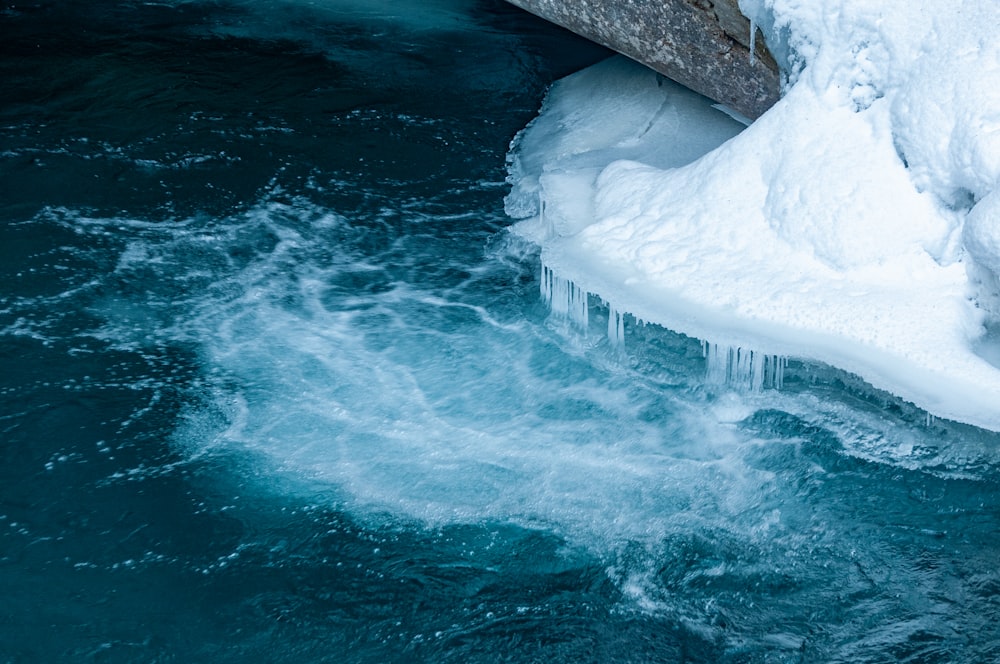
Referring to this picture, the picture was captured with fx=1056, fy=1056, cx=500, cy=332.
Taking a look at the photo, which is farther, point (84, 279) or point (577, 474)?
point (84, 279)

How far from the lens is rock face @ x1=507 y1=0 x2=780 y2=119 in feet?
19.5

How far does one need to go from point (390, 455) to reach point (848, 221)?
2389 mm

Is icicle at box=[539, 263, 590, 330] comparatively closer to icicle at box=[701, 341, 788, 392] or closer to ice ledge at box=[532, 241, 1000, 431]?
ice ledge at box=[532, 241, 1000, 431]

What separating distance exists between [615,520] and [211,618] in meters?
1.56

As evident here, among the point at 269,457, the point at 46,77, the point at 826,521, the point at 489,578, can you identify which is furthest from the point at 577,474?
the point at 46,77

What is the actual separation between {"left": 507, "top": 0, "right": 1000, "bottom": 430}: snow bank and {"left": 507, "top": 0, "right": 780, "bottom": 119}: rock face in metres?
0.38

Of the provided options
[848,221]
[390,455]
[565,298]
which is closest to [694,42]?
[848,221]

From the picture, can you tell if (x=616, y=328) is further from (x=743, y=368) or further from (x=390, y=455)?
(x=390, y=455)

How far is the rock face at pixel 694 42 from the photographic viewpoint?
5.95 metres

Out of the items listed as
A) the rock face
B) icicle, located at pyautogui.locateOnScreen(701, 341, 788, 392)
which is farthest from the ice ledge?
the rock face

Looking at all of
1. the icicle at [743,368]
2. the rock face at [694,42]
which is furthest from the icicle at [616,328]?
the rock face at [694,42]

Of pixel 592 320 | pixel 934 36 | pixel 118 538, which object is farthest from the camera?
pixel 592 320

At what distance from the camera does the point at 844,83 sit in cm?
521

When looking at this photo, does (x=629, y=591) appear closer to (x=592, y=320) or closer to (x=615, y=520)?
(x=615, y=520)
